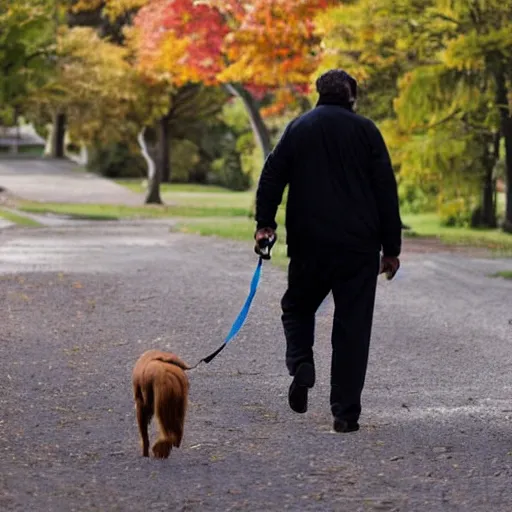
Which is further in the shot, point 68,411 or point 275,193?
point 68,411

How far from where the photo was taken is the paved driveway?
45.7 metres

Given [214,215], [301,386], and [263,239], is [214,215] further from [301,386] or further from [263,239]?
[263,239]

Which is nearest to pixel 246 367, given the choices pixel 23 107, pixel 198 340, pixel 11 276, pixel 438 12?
pixel 198 340

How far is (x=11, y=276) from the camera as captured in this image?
1753 cm

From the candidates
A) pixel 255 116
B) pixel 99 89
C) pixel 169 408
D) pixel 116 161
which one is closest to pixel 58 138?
pixel 116 161

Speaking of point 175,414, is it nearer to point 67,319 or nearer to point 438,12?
point 67,319

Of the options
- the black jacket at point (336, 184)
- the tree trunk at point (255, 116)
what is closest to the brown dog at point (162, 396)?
the black jacket at point (336, 184)

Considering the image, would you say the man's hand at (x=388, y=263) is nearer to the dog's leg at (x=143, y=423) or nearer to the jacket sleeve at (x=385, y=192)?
the jacket sleeve at (x=385, y=192)

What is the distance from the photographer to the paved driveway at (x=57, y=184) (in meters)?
45.7

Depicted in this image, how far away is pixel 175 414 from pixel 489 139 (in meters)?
25.8

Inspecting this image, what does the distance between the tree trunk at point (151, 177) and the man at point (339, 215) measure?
3450cm

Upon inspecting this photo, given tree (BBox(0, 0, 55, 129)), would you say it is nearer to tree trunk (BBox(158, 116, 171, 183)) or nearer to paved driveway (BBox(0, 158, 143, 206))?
paved driveway (BBox(0, 158, 143, 206))

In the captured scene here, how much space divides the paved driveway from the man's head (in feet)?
118

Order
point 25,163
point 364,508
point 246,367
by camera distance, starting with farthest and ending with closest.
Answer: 1. point 25,163
2. point 246,367
3. point 364,508
